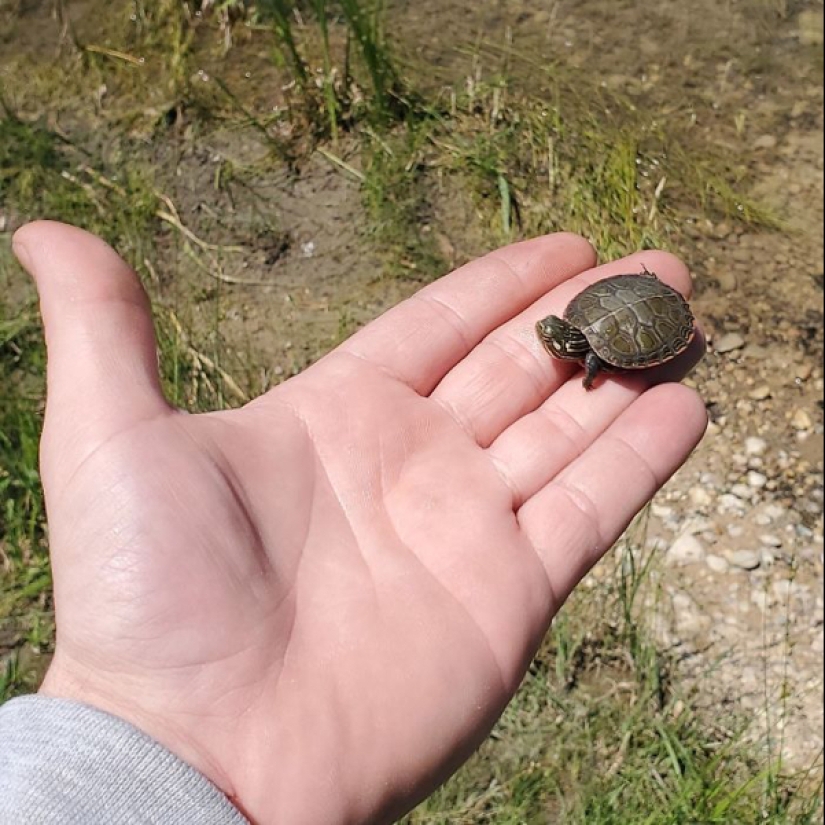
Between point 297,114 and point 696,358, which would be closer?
point 696,358

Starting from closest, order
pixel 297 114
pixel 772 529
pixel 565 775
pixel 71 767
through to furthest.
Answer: pixel 71 767
pixel 565 775
pixel 772 529
pixel 297 114

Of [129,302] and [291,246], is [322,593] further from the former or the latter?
[291,246]

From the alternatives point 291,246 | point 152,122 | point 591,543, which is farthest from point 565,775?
point 152,122

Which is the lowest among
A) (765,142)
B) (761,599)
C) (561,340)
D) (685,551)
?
(761,599)

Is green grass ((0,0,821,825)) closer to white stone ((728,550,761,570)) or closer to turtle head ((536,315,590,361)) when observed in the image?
white stone ((728,550,761,570))

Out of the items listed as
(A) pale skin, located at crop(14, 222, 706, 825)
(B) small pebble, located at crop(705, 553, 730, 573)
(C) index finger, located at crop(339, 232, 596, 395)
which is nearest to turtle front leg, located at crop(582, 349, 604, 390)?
(A) pale skin, located at crop(14, 222, 706, 825)

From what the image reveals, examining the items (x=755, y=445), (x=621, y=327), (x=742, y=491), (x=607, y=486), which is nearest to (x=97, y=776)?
(x=607, y=486)

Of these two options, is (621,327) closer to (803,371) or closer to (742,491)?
(742,491)

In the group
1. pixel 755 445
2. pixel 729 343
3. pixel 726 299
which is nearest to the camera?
pixel 755 445
